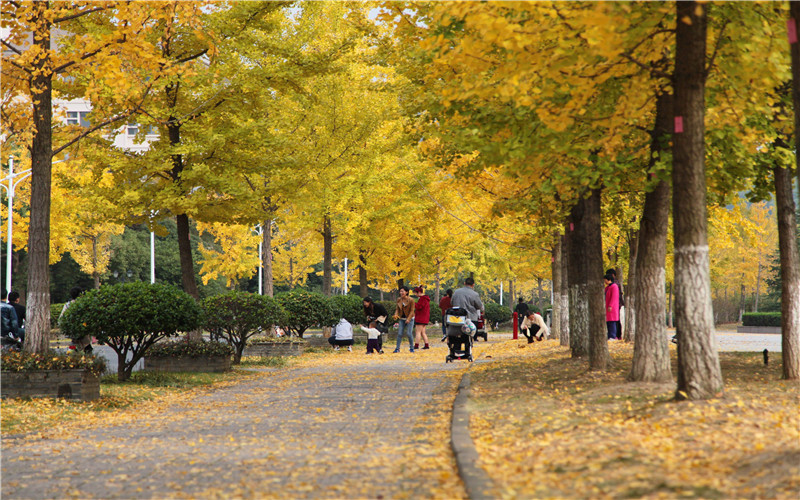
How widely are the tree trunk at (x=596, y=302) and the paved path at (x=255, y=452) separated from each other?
2.42 meters

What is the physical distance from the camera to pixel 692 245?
831 centimetres

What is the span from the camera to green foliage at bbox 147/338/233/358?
51.0 ft

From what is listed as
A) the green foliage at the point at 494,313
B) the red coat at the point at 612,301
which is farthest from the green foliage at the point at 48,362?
the green foliage at the point at 494,313

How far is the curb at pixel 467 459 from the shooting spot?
553cm

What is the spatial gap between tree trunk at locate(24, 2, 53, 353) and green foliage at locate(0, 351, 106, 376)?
472 millimetres

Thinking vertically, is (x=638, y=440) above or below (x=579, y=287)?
below

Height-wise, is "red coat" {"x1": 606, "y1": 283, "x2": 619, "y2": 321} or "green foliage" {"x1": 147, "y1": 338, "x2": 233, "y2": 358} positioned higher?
"red coat" {"x1": 606, "y1": 283, "x2": 619, "y2": 321}

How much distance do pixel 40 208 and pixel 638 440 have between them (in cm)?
888

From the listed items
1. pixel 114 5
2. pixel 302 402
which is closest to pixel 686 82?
pixel 302 402

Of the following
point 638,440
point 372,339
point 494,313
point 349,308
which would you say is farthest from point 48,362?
point 494,313

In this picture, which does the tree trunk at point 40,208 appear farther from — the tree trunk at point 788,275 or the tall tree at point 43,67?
the tree trunk at point 788,275

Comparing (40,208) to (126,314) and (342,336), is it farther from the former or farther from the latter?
(342,336)

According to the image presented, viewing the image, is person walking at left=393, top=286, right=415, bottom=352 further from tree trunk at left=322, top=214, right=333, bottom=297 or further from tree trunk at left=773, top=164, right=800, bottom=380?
tree trunk at left=773, top=164, right=800, bottom=380

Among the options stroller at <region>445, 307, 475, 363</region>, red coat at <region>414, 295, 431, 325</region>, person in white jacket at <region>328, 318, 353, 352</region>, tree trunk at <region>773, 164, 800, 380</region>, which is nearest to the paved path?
tree trunk at <region>773, 164, 800, 380</region>
